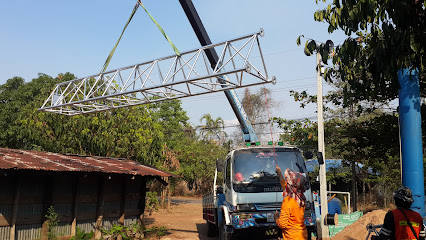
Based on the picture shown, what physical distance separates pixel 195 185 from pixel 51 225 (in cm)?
4006

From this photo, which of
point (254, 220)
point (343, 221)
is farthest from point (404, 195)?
point (343, 221)

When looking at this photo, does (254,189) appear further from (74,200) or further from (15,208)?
(15,208)

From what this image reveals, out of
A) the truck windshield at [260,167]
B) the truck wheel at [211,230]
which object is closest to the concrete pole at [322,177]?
the truck windshield at [260,167]

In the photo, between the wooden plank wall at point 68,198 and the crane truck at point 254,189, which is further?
the wooden plank wall at point 68,198

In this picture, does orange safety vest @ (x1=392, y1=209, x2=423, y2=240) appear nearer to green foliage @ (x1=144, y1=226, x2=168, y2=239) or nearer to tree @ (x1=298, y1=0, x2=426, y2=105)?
tree @ (x1=298, y1=0, x2=426, y2=105)

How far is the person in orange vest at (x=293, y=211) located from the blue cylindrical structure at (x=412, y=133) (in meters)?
4.53

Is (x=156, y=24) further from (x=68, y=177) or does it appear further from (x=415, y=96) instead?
(x=415, y=96)

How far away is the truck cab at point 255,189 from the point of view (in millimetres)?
10445

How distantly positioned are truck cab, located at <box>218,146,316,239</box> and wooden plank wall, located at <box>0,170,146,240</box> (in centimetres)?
491

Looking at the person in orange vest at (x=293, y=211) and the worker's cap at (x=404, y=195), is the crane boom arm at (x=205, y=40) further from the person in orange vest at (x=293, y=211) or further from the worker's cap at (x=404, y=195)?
the worker's cap at (x=404, y=195)

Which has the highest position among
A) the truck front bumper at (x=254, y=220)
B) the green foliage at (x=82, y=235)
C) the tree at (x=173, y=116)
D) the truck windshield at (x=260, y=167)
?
the tree at (x=173, y=116)

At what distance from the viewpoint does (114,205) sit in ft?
50.7

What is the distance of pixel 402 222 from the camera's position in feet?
14.6

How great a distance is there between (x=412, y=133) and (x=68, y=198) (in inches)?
415
